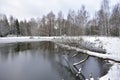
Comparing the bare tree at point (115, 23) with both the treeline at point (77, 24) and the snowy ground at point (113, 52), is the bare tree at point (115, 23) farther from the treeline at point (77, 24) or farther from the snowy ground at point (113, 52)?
the snowy ground at point (113, 52)

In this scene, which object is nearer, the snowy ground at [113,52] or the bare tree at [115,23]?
the snowy ground at [113,52]

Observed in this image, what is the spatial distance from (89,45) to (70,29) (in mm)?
29203

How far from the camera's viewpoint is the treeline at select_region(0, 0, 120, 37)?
36484 mm

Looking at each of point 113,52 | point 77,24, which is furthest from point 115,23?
point 113,52

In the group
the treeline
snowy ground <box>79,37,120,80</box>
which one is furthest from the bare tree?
snowy ground <box>79,37,120,80</box>

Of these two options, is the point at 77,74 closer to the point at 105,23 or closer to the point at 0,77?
the point at 0,77

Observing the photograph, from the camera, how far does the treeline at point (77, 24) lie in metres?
A: 36.5

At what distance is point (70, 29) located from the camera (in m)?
49.7

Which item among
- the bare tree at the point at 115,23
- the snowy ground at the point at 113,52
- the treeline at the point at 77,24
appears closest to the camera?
the snowy ground at the point at 113,52

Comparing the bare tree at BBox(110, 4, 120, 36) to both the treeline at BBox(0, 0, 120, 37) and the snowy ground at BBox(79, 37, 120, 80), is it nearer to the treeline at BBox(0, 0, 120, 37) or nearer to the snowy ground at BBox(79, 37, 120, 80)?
the treeline at BBox(0, 0, 120, 37)

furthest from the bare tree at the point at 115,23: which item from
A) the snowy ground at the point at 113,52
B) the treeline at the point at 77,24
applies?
the snowy ground at the point at 113,52

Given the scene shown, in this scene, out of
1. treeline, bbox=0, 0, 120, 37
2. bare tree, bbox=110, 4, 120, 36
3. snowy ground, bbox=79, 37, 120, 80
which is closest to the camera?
snowy ground, bbox=79, 37, 120, 80

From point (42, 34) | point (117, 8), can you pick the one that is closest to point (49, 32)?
point (42, 34)

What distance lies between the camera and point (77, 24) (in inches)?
1865
